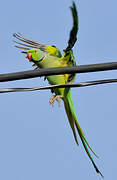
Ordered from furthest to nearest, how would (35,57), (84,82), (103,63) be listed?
(35,57)
(84,82)
(103,63)

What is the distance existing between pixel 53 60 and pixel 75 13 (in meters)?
1.62

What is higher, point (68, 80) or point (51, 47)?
point (51, 47)

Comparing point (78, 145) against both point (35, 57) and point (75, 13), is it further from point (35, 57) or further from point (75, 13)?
point (75, 13)

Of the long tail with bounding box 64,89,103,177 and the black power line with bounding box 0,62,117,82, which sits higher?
the black power line with bounding box 0,62,117,82

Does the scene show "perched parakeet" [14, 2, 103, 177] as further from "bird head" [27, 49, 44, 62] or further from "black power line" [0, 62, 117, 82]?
"black power line" [0, 62, 117, 82]

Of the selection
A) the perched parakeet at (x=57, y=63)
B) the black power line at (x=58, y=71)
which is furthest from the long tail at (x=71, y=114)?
the black power line at (x=58, y=71)

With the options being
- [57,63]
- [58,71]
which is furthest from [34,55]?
[58,71]

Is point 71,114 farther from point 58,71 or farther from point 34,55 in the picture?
point 58,71

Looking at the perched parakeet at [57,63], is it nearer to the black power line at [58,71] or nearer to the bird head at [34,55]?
the bird head at [34,55]

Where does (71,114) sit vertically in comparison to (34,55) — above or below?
below

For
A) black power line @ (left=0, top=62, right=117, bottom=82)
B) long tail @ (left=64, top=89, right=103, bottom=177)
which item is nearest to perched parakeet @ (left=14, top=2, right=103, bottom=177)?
long tail @ (left=64, top=89, right=103, bottom=177)

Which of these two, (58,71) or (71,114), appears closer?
(58,71)

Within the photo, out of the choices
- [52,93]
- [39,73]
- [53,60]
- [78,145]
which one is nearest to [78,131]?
[78,145]

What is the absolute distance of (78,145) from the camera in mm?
6055
